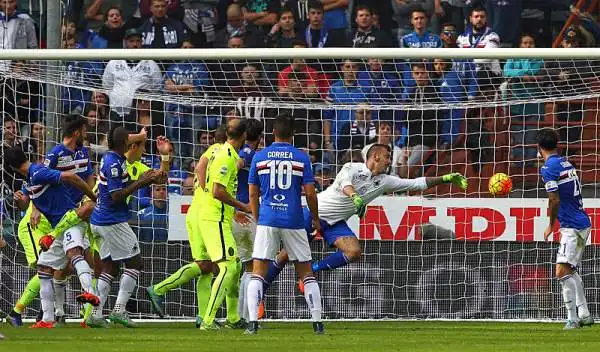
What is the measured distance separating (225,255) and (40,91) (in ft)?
13.4

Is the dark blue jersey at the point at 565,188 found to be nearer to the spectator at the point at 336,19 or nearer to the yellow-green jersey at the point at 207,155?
the yellow-green jersey at the point at 207,155

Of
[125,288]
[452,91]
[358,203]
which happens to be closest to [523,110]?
[452,91]

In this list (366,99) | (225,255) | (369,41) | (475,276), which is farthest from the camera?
(369,41)

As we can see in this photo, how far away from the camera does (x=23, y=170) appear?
14391mm

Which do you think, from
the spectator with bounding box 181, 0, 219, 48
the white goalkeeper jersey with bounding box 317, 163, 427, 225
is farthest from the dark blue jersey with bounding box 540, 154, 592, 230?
the spectator with bounding box 181, 0, 219, 48

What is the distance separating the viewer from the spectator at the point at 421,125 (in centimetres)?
1753

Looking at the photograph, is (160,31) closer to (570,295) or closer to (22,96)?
(22,96)

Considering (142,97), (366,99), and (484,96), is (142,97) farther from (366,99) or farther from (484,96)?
(484,96)

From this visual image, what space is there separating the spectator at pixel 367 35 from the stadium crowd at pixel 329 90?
0.01m

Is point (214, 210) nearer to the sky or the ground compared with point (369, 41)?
nearer to the ground

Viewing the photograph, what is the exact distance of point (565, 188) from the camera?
46.7 feet

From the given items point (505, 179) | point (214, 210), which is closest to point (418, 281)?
point (505, 179)

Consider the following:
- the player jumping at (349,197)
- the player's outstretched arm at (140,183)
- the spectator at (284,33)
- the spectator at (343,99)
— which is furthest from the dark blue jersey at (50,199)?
A: the spectator at (284,33)

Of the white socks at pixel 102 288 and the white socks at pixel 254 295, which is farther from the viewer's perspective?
the white socks at pixel 102 288
